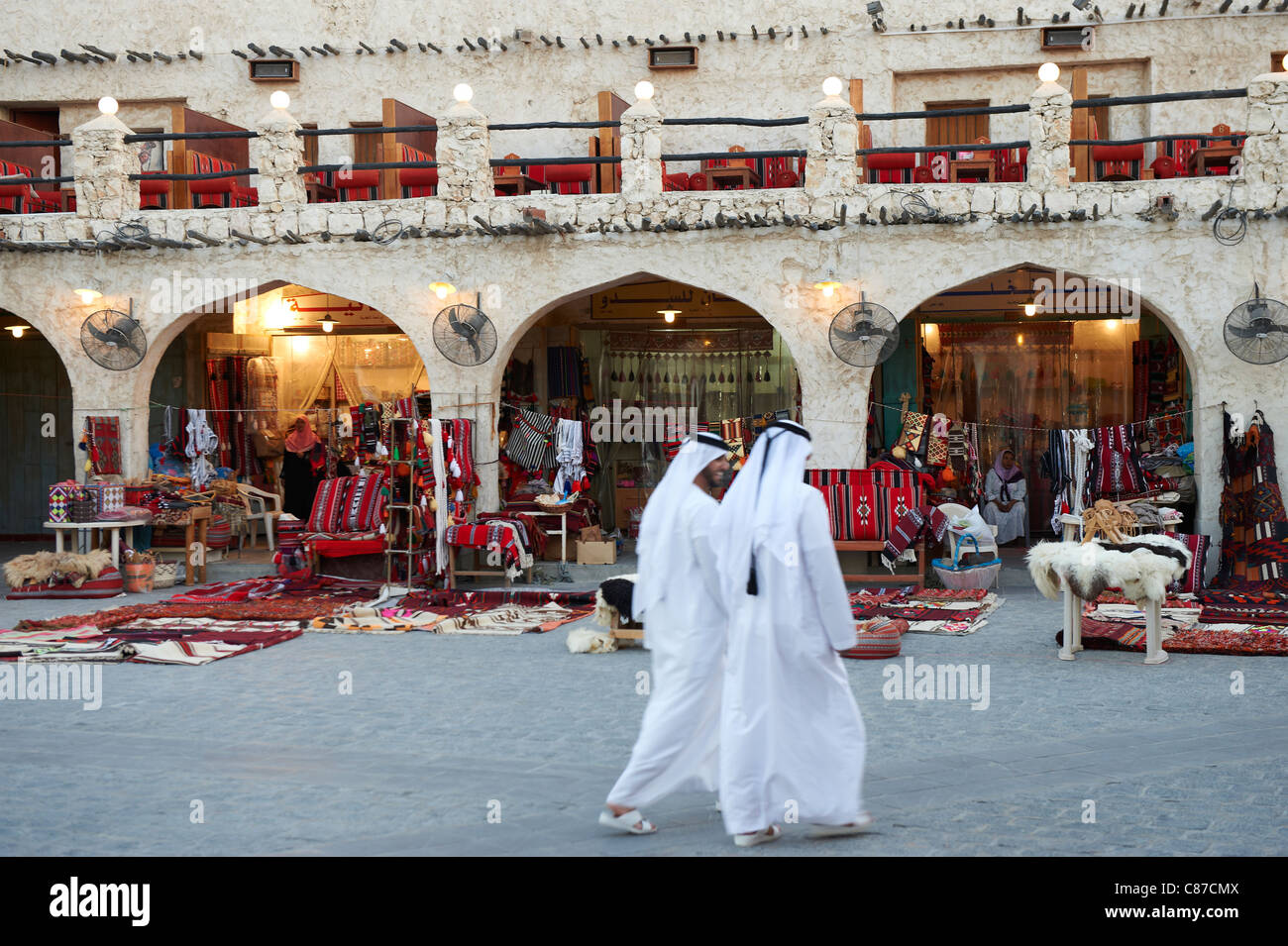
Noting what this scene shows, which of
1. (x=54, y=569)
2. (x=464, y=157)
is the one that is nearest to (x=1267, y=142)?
(x=464, y=157)

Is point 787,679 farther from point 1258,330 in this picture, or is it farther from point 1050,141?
point 1050,141

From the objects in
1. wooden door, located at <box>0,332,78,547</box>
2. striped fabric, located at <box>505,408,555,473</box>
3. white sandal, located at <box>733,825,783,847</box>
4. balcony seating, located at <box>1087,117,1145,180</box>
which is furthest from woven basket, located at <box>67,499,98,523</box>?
balcony seating, located at <box>1087,117,1145,180</box>

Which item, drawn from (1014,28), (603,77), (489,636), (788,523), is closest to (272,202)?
(603,77)

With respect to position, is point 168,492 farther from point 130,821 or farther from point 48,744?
point 130,821

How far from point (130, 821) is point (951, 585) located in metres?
8.44

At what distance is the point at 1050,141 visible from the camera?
40.2ft

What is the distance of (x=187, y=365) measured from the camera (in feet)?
55.3

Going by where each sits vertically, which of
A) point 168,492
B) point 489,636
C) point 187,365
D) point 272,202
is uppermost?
point 272,202

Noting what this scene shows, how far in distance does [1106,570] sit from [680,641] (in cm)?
426

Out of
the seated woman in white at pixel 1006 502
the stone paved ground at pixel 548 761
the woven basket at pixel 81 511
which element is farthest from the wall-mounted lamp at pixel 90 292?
the seated woman in white at pixel 1006 502

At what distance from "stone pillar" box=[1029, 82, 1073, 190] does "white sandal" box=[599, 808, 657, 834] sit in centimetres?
926

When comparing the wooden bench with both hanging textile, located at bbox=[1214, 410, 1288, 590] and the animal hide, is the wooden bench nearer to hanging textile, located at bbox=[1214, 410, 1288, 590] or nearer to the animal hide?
hanging textile, located at bbox=[1214, 410, 1288, 590]

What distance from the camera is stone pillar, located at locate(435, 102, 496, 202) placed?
13.0m

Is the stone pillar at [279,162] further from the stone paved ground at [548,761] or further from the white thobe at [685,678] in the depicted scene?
the white thobe at [685,678]
